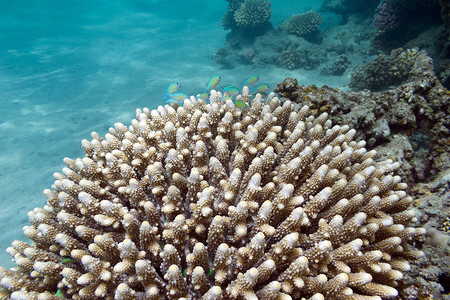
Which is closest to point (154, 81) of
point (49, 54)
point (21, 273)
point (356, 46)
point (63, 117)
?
point (63, 117)

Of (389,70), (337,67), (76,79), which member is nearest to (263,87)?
(389,70)

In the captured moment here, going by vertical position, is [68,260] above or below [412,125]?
above

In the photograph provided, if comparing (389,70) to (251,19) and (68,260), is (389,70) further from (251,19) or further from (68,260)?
(251,19)

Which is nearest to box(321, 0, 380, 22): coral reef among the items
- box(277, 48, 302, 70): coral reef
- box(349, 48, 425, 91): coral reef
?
box(277, 48, 302, 70): coral reef

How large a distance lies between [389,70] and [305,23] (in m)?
10.9

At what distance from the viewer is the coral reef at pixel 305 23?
16.5 m

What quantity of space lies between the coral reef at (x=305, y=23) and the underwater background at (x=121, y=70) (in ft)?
1.65

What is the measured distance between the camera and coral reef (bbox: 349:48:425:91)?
24.4ft

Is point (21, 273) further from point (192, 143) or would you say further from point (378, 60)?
point (378, 60)

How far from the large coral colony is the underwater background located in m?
2.33

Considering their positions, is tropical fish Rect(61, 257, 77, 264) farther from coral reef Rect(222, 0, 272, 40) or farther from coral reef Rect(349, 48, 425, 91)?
coral reef Rect(222, 0, 272, 40)

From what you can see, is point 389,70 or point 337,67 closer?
point 389,70

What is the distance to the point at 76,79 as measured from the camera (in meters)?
16.6

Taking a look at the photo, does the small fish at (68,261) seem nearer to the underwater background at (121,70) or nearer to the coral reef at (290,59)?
the underwater background at (121,70)
